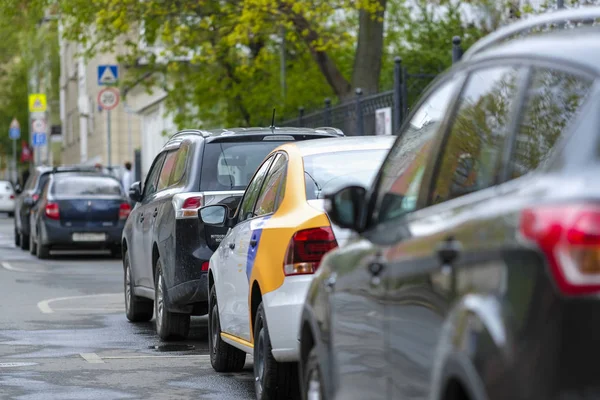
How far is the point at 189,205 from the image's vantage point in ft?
36.9

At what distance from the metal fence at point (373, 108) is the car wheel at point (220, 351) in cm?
616

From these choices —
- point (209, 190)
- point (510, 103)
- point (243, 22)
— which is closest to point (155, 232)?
point (209, 190)

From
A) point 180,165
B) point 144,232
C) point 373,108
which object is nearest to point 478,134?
point 180,165

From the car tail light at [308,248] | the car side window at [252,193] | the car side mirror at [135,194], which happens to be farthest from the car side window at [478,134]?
the car side mirror at [135,194]

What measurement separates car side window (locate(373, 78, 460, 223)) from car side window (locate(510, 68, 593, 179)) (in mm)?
449

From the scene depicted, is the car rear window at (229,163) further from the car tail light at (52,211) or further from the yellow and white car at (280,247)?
the car tail light at (52,211)

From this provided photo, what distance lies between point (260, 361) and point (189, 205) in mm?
3098

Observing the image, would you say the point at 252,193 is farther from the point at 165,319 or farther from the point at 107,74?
the point at 107,74

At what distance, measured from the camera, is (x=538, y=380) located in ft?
10.7

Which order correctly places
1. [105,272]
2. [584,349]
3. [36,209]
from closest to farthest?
[584,349] → [105,272] → [36,209]

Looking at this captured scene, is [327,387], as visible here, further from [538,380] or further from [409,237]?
[538,380]

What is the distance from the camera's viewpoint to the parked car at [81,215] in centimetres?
2545

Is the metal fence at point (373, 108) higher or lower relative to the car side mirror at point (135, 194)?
higher

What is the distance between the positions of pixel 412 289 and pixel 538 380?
43.8 inches
